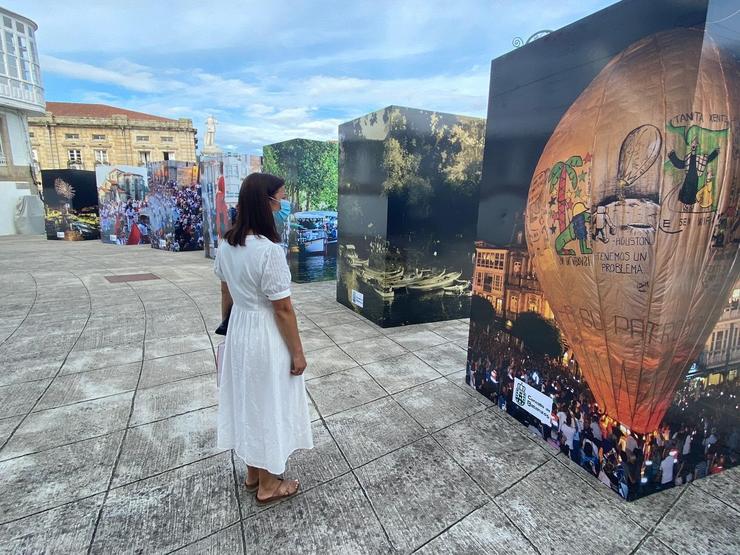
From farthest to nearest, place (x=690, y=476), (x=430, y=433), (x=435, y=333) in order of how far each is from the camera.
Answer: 1. (x=435, y=333)
2. (x=430, y=433)
3. (x=690, y=476)

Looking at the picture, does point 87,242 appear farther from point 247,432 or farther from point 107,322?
point 247,432

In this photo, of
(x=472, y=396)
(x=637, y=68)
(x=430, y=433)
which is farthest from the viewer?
(x=472, y=396)

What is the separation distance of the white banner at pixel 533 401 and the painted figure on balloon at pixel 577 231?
3.81 feet

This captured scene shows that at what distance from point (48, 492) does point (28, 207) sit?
2644 centimetres

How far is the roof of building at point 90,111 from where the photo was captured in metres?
51.8

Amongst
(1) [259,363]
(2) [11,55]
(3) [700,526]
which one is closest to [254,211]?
(1) [259,363]

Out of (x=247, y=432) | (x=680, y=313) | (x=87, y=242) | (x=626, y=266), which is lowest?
(x=87, y=242)

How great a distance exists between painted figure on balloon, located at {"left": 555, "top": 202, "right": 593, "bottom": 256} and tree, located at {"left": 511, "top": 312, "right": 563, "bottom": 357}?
1.95 ft

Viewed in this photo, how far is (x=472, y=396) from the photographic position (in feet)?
11.9

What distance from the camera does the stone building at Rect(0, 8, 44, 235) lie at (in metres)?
21.2

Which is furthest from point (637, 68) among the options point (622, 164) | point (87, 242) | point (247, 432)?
point (87, 242)

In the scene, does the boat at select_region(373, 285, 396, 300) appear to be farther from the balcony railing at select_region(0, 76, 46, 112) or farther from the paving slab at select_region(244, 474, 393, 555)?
the balcony railing at select_region(0, 76, 46, 112)

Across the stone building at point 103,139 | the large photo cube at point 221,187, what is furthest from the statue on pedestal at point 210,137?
the large photo cube at point 221,187

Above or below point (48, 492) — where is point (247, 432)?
above
